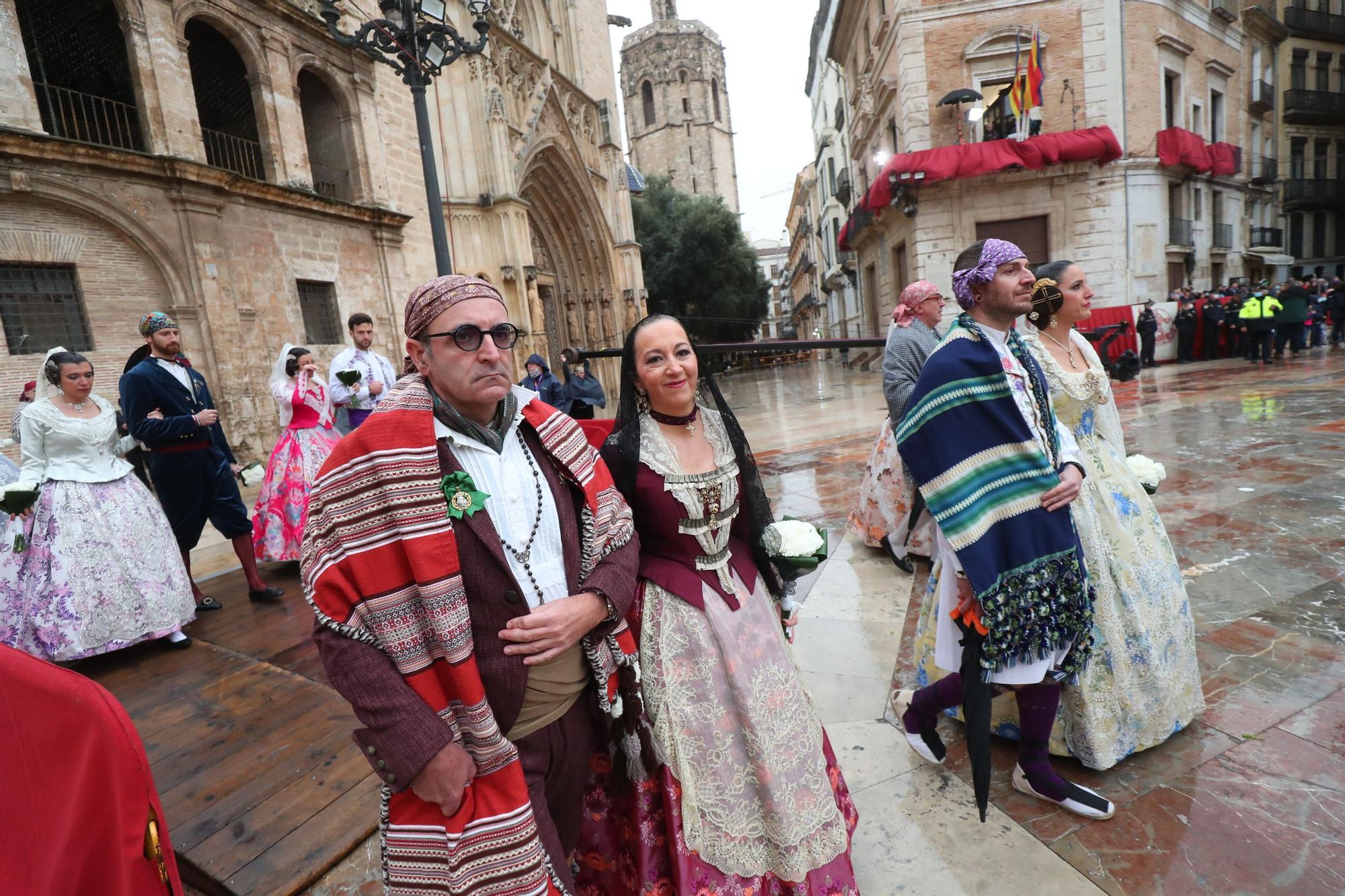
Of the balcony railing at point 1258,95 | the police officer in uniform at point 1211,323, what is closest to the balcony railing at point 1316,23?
the balcony railing at point 1258,95

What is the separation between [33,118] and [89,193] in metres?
0.88

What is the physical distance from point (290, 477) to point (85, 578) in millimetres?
1591

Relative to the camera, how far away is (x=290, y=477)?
513 cm

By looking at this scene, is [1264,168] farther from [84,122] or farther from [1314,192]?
[84,122]

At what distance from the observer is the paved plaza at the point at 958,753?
1918mm

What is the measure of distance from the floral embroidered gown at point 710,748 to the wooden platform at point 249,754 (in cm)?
107

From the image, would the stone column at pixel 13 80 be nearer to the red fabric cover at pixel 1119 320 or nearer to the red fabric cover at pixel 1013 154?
the red fabric cover at pixel 1013 154

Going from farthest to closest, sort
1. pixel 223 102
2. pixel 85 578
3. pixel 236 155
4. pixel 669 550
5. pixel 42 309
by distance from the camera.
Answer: pixel 236 155 < pixel 223 102 < pixel 42 309 < pixel 85 578 < pixel 669 550

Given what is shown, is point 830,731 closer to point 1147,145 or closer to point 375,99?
point 375,99

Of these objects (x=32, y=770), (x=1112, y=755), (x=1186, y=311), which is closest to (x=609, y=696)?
(x=32, y=770)

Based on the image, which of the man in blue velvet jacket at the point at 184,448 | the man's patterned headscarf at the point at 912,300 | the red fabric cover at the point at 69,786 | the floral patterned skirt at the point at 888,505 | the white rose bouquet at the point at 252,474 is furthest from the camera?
the white rose bouquet at the point at 252,474

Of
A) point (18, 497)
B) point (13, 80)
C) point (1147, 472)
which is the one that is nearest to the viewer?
point (1147, 472)

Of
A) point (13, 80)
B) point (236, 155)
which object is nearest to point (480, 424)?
point (13, 80)

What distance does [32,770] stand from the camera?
29.5 inches
